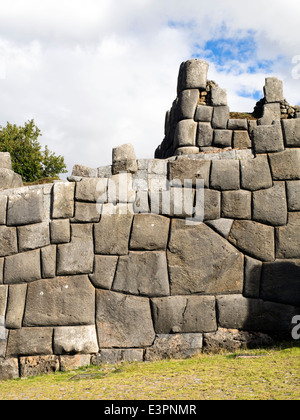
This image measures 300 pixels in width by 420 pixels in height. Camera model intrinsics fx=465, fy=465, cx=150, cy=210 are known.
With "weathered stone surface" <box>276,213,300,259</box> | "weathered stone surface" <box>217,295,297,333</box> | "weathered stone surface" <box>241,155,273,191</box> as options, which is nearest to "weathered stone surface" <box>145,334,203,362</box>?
"weathered stone surface" <box>217,295,297,333</box>

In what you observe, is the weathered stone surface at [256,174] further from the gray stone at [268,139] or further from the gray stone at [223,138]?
the gray stone at [223,138]

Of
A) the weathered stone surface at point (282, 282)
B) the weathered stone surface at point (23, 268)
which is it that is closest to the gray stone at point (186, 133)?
the weathered stone surface at point (282, 282)

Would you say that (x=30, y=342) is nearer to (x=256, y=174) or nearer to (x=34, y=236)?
(x=34, y=236)

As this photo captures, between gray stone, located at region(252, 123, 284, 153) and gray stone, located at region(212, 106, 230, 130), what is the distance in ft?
14.7

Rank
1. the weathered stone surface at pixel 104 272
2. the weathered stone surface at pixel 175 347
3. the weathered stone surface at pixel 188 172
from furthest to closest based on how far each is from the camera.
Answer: the weathered stone surface at pixel 188 172 → the weathered stone surface at pixel 104 272 → the weathered stone surface at pixel 175 347

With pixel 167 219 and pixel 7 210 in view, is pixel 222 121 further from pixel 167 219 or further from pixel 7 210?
pixel 7 210

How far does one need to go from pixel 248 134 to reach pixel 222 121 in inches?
28.2

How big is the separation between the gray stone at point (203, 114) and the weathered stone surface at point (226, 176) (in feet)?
15.3

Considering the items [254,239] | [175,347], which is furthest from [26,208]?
[254,239]

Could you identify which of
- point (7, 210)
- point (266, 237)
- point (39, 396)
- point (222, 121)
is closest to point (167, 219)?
point (266, 237)

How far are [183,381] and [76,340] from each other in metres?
2.13

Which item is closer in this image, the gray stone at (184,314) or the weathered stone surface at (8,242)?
the gray stone at (184,314)

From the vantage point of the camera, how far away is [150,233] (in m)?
6.76

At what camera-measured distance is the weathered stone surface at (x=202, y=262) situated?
261 inches
